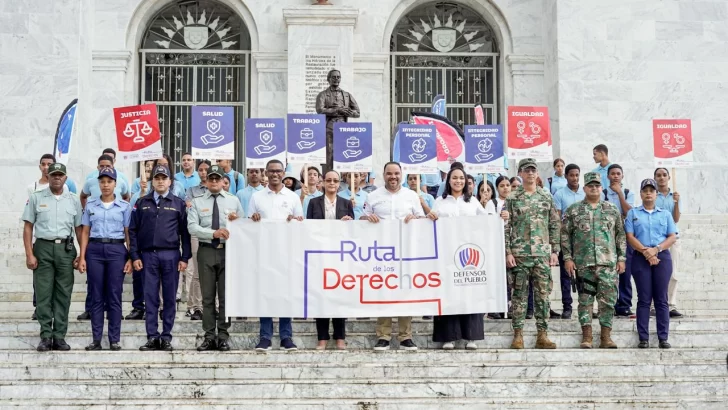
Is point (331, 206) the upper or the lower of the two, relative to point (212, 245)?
upper

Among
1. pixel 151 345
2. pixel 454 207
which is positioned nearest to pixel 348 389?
pixel 151 345

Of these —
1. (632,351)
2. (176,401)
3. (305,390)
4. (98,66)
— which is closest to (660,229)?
(632,351)

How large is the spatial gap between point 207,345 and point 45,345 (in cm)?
161

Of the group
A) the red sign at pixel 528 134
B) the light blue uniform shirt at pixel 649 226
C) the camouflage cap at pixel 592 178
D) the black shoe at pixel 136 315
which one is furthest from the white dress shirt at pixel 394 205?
the black shoe at pixel 136 315

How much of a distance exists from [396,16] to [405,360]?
1125 cm

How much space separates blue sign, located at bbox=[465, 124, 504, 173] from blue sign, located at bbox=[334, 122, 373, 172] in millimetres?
1199

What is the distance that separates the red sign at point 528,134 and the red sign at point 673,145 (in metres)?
1.42

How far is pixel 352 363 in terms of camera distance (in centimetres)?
1003

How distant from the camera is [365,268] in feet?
36.5

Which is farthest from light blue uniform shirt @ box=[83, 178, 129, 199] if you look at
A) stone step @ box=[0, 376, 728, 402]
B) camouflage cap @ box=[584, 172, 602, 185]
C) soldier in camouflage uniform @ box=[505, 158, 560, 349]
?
camouflage cap @ box=[584, 172, 602, 185]

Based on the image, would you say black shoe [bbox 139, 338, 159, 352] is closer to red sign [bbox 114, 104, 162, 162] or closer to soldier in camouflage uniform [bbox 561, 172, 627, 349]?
red sign [bbox 114, 104, 162, 162]

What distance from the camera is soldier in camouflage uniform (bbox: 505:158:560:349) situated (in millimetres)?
10953

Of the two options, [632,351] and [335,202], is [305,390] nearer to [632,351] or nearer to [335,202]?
[335,202]

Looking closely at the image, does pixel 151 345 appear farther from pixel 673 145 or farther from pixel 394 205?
pixel 673 145
